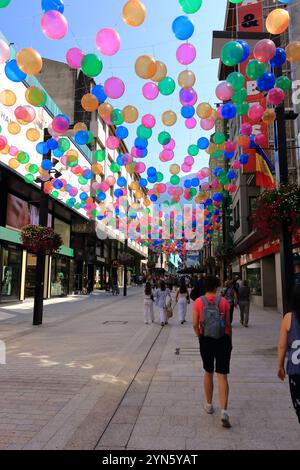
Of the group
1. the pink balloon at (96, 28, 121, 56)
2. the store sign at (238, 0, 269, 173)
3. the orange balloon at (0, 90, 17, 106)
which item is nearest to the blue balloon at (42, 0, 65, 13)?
the pink balloon at (96, 28, 121, 56)

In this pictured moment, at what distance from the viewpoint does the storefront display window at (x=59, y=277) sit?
25953mm

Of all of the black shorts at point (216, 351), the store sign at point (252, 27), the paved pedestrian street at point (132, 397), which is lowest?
the paved pedestrian street at point (132, 397)

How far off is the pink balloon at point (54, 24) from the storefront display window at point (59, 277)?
20.2 m

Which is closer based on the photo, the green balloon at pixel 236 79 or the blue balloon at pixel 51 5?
the blue balloon at pixel 51 5

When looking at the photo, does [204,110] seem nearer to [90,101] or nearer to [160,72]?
[160,72]

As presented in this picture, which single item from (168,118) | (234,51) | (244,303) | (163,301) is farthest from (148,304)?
(234,51)

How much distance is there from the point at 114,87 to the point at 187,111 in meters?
2.16

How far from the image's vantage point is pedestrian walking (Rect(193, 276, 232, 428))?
4.41 m

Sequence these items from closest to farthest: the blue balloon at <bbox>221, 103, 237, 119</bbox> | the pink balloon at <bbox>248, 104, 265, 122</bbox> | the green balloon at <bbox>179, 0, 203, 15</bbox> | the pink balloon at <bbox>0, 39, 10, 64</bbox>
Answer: the green balloon at <bbox>179, 0, 203, 15</bbox>
the pink balloon at <bbox>0, 39, 10, 64</bbox>
the blue balloon at <bbox>221, 103, 237, 119</bbox>
the pink balloon at <bbox>248, 104, 265, 122</bbox>

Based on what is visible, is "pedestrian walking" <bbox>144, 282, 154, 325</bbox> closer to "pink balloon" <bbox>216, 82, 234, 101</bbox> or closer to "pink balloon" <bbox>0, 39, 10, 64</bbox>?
"pink balloon" <bbox>216, 82, 234, 101</bbox>

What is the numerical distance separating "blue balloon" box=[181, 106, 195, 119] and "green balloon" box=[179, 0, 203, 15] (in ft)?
10.4

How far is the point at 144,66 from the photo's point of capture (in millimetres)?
7922

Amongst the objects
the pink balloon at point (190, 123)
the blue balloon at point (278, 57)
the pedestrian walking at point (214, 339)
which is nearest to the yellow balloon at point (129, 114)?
the pink balloon at point (190, 123)

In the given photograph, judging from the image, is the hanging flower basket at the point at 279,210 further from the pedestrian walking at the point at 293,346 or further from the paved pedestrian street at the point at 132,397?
the pedestrian walking at the point at 293,346
